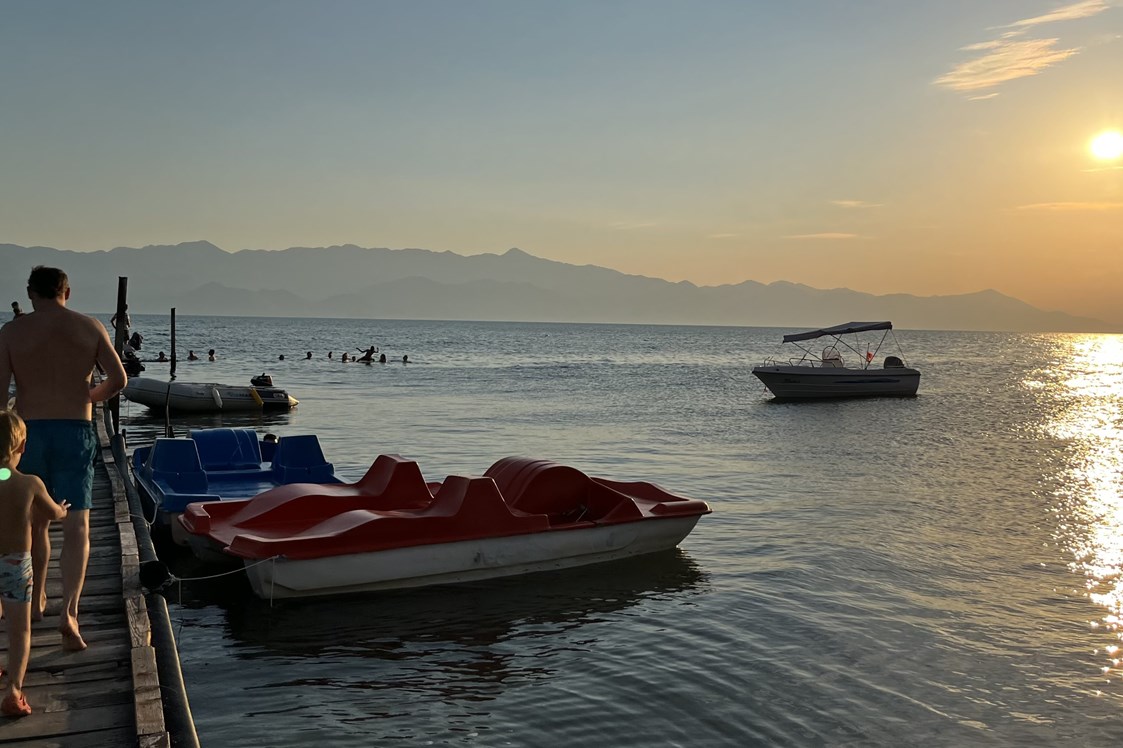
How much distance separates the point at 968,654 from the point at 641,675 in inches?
143

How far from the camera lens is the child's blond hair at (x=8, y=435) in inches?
192

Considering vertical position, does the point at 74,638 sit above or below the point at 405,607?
above

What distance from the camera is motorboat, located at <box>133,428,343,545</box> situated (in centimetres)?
1268

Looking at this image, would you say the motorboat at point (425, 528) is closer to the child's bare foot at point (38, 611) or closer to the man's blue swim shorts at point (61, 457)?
the child's bare foot at point (38, 611)

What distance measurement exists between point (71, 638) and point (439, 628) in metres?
4.50

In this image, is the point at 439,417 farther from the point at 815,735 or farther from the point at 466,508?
the point at 815,735

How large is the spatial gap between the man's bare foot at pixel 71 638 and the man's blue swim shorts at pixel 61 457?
2.63 ft

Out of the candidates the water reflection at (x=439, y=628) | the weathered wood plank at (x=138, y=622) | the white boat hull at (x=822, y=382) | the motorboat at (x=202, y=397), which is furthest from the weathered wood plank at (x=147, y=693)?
the white boat hull at (x=822, y=382)

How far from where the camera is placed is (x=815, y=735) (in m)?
7.61

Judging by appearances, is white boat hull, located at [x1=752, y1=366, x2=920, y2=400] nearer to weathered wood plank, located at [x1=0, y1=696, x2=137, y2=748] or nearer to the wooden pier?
the wooden pier

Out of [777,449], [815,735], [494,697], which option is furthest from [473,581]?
[777,449]

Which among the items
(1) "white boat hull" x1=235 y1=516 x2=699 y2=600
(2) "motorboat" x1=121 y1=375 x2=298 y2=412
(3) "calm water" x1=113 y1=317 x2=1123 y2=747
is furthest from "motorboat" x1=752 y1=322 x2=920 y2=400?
(1) "white boat hull" x1=235 y1=516 x2=699 y2=600

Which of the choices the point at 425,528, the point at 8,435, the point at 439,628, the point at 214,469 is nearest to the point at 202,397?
the point at 214,469

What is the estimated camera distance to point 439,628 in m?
9.92
